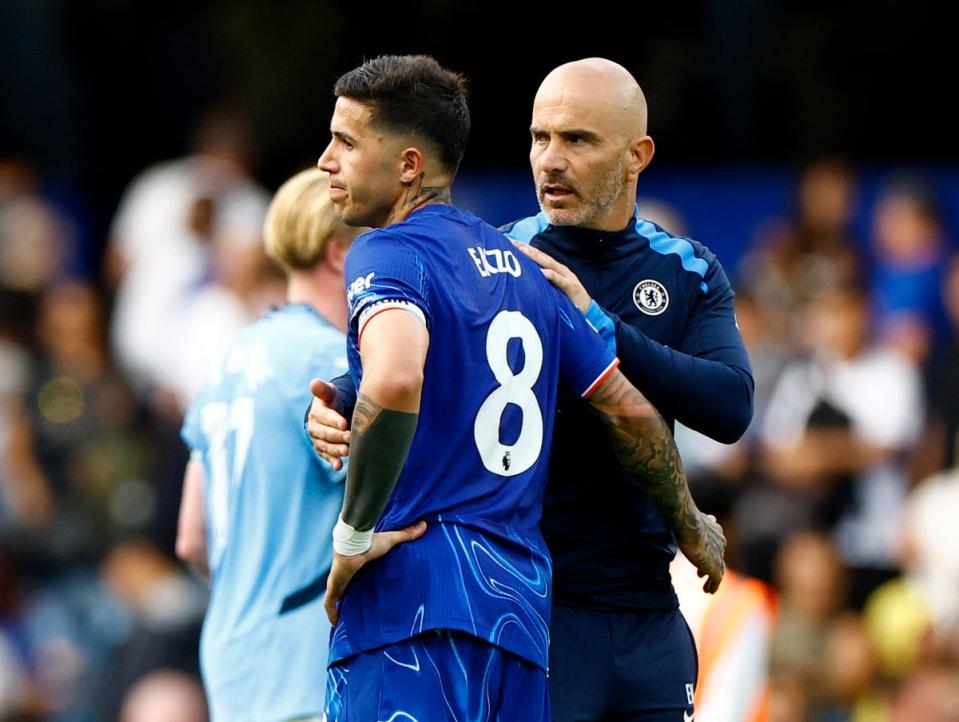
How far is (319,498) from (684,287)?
1.29 m

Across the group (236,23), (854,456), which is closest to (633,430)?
(854,456)

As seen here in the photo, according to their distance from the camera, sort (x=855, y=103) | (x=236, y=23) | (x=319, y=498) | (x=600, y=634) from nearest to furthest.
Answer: (x=600, y=634) < (x=319, y=498) < (x=855, y=103) < (x=236, y=23)

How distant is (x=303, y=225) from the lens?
5.21 meters

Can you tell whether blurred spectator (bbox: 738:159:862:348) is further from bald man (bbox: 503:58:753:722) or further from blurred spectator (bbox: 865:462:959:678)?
bald man (bbox: 503:58:753:722)

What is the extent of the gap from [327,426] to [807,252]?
21.8ft

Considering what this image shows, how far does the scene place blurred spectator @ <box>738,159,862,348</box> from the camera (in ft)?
33.0

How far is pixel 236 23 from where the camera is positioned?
1399 centimetres

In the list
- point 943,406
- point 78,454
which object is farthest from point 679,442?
point 78,454

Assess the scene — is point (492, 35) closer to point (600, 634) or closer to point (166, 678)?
point (166, 678)

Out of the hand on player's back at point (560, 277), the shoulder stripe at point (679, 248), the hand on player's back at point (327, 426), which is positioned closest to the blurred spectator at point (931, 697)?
the shoulder stripe at point (679, 248)

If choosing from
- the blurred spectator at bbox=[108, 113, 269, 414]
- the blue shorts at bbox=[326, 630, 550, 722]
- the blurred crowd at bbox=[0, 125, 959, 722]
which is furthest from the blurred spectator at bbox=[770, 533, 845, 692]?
the blue shorts at bbox=[326, 630, 550, 722]

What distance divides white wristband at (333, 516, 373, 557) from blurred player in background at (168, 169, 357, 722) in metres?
1.12

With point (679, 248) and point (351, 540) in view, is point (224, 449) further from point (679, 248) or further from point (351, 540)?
point (679, 248)

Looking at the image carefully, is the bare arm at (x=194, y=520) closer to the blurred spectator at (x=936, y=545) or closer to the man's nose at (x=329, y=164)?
the man's nose at (x=329, y=164)
